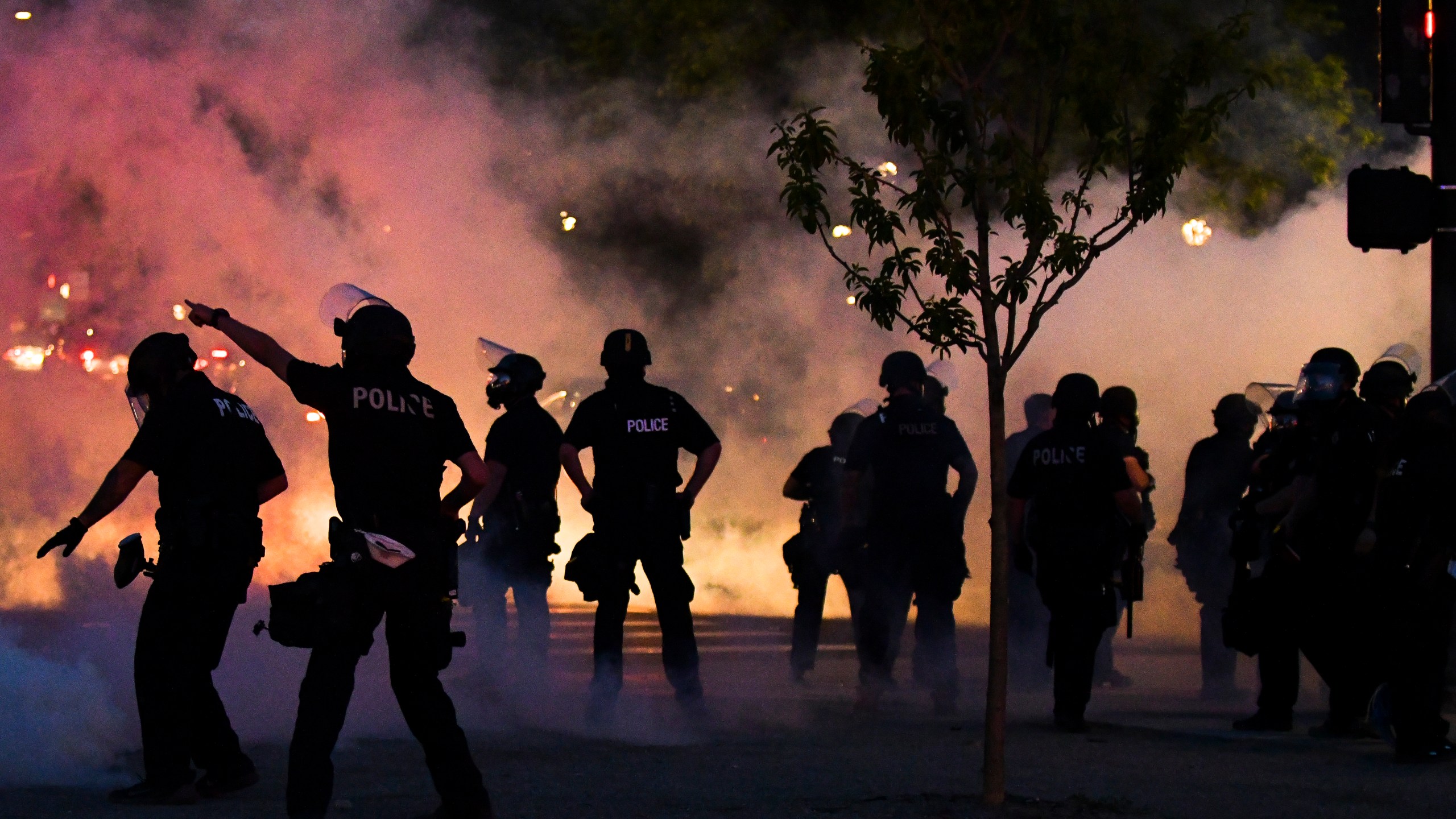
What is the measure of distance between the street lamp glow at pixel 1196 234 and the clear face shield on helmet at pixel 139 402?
11.5 meters

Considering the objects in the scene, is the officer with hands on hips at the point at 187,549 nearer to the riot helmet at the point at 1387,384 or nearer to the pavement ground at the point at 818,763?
the pavement ground at the point at 818,763

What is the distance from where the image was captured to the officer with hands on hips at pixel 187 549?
5.45 metres

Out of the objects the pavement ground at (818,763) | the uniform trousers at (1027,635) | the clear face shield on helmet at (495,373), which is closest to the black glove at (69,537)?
the pavement ground at (818,763)

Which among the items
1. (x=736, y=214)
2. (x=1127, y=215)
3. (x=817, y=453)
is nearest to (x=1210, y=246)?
(x=736, y=214)

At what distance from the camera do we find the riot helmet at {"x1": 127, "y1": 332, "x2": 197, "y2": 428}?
18.5 feet

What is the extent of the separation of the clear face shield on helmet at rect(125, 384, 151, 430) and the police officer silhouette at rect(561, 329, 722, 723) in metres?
1.95

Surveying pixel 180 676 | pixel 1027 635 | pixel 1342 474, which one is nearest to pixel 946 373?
pixel 1027 635

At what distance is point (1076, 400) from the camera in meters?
7.62

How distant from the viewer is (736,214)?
52.5ft

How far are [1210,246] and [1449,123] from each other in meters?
7.97

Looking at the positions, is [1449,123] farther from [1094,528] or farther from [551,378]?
[551,378]

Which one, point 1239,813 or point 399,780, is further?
point 399,780

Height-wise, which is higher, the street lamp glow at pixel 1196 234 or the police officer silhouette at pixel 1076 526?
the street lamp glow at pixel 1196 234

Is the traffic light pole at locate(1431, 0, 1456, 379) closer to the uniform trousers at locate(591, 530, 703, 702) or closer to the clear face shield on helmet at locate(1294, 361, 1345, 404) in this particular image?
the clear face shield on helmet at locate(1294, 361, 1345, 404)
